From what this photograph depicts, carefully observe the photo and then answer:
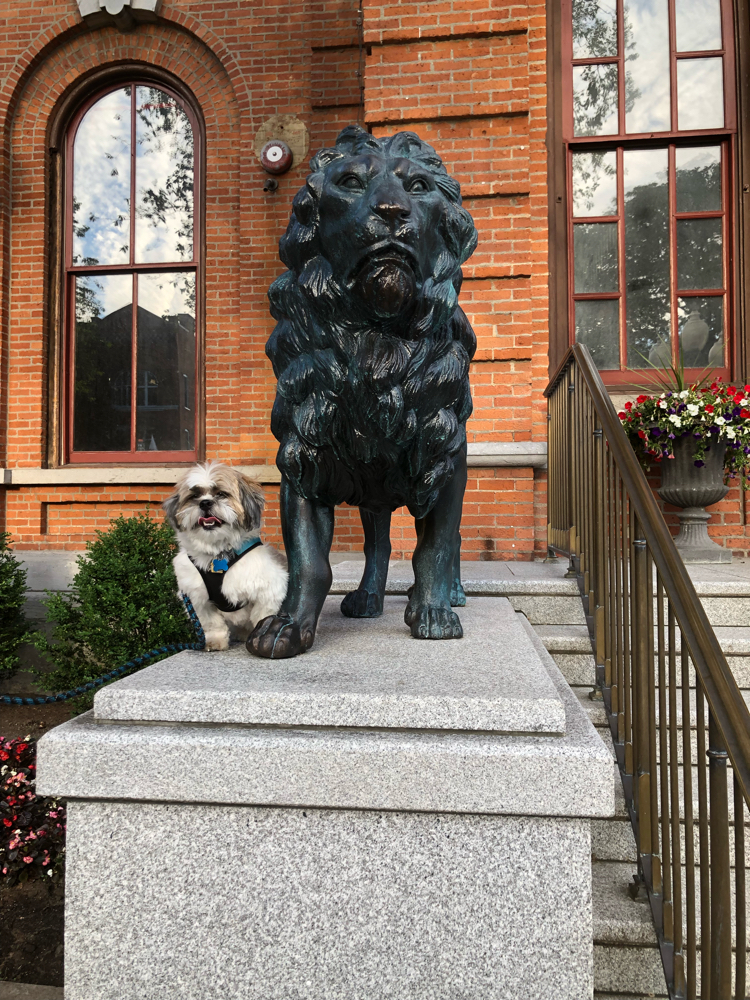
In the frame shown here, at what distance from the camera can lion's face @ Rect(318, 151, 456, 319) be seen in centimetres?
158

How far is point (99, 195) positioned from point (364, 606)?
679cm

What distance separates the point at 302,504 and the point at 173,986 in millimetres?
1196

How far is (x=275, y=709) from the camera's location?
150cm

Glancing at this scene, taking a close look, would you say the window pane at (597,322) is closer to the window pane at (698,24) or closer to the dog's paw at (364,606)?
the window pane at (698,24)

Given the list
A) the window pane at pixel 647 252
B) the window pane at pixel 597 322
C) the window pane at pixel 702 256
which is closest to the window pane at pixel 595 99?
the window pane at pixel 647 252

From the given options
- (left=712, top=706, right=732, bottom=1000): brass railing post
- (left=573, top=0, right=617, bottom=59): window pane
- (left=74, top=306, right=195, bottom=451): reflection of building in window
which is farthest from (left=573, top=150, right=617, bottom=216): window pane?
(left=712, top=706, right=732, bottom=1000): brass railing post

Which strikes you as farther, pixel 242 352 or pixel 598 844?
pixel 242 352

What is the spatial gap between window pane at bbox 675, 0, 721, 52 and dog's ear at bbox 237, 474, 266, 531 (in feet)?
20.6

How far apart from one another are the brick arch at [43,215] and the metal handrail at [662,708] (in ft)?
16.0

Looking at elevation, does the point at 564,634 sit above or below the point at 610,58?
below

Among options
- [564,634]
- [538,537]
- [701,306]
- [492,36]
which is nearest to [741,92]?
[701,306]

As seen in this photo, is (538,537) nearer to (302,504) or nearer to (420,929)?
(302,504)

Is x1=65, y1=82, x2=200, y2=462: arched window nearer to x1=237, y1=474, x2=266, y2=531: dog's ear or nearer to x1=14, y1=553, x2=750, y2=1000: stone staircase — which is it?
x1=14, y1=553, x2=750, y2=1000: stone staircase

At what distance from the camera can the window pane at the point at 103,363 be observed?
7312 millimetres
